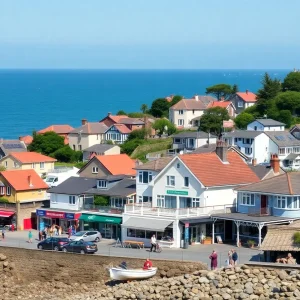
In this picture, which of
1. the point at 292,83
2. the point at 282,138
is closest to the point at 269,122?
the point at 282,138

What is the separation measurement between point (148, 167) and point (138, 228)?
6107 mm

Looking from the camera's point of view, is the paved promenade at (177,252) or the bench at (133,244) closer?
the paved promenade at (177,252)

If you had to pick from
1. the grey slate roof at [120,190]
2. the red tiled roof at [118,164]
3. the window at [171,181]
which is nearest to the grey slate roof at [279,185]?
the window at [171,181]

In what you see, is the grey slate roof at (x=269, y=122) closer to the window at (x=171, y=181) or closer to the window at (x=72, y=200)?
the window at (x=72, y=200)

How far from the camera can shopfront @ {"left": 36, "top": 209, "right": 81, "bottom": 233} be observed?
200ft

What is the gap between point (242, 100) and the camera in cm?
11844

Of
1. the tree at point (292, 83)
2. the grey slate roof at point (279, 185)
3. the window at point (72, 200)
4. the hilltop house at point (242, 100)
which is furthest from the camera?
the hilltop house at point (242, 100)

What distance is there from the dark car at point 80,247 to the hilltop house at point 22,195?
12.0m

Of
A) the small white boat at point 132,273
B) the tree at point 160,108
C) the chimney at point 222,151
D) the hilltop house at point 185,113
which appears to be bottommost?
the small white boat at point 132,273

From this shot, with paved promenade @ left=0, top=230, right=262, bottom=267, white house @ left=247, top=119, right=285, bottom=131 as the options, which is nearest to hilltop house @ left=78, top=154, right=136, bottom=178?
paved promenade @ left=0, top=230, right=262, bottom=267

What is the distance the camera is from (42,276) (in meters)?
50.0

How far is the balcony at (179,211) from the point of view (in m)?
55.1

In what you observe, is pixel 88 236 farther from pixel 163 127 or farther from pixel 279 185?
pixel 163 127

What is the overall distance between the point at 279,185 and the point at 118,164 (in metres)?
17.5
